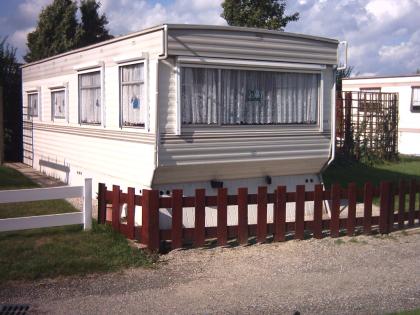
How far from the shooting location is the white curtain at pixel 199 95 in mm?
8602

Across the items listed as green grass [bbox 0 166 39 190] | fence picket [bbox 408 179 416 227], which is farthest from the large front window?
green grass [bbox 0 166 39 190]

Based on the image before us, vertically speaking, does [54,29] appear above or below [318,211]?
above

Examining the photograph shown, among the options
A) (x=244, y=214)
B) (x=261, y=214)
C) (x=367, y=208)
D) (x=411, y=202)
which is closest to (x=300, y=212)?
(x=261, y=214)

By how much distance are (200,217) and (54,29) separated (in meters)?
18.8

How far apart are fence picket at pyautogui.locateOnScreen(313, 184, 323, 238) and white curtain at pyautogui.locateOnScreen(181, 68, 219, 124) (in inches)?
74.1

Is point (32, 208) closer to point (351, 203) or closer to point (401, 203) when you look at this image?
point (351, 203)

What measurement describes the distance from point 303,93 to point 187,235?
11.7 ft

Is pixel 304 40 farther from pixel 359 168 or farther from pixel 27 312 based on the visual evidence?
pixel 359 168

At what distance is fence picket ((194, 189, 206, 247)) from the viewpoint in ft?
25.1

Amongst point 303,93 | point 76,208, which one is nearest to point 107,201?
point 76,208

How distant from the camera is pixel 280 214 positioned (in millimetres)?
8219

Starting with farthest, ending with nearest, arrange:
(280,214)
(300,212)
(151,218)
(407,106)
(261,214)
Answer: (407,106)
(300,212)
(280,214)
(261,214)
(151,218)

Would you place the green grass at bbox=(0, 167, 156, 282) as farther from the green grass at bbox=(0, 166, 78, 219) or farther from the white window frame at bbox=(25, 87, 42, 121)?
the white window frame at bbox=(25, 87, 42, 121)

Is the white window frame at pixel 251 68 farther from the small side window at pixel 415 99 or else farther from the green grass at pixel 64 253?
the small side window at pixel 415 99
